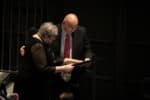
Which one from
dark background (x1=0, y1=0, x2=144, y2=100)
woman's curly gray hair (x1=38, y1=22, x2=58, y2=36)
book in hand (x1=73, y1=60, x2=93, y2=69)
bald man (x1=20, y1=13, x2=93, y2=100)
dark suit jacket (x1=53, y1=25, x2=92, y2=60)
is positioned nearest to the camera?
woman's curly gray hair (x1=38, y1=22, x2=58, y2=36)

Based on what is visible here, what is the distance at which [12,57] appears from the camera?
27.5 ft

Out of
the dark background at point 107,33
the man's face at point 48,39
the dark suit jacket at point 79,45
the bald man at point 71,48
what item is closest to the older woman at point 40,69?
the man's face at point 48,39

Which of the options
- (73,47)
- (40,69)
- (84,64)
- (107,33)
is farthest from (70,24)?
(107,33)

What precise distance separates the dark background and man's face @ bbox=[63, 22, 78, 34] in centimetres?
129

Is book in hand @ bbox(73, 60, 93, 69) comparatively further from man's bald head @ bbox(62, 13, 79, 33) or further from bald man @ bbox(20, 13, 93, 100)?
man's bald head @ bbox(62, 13, 79, 33)

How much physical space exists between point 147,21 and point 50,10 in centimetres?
157

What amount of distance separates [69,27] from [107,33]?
1.71 meters

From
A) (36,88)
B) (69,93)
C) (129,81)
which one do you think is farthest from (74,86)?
(129,81)

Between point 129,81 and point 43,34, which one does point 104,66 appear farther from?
point 43,34

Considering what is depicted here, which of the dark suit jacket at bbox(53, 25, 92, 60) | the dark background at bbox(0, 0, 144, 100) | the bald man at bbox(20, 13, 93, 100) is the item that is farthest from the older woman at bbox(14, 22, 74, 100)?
the dark background at bbox(0, 0, 144, 100)

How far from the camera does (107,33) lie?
7.73 metres

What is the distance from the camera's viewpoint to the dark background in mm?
7551

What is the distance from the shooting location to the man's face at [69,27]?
609cm

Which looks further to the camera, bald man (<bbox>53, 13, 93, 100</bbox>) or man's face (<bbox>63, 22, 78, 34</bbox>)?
bald man (<bbox>53, 13, 93, 100</bbox>)
